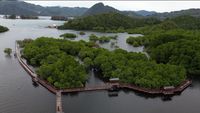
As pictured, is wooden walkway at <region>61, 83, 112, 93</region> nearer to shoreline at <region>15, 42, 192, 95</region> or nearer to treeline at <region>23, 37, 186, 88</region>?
shoreline at <region>15, 42, 192, 95</region>

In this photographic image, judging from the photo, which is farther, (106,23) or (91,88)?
(106,23)

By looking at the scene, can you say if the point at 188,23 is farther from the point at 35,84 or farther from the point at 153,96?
the point at 35,84

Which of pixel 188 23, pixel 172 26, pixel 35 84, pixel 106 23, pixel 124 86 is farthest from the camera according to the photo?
pixel 106 23

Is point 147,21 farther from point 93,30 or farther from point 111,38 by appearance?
point 111,38

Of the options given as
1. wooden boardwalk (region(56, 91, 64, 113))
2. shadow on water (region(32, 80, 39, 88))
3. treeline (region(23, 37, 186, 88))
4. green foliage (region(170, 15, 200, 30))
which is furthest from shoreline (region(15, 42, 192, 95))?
green foliage (region(170, 15, 200, 30))

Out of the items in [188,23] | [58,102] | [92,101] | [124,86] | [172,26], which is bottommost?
[92,101]

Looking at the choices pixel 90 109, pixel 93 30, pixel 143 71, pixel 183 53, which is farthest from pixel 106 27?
pixel 90 109

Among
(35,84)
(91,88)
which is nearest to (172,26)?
(91,88)

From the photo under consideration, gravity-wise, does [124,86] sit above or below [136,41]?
below
